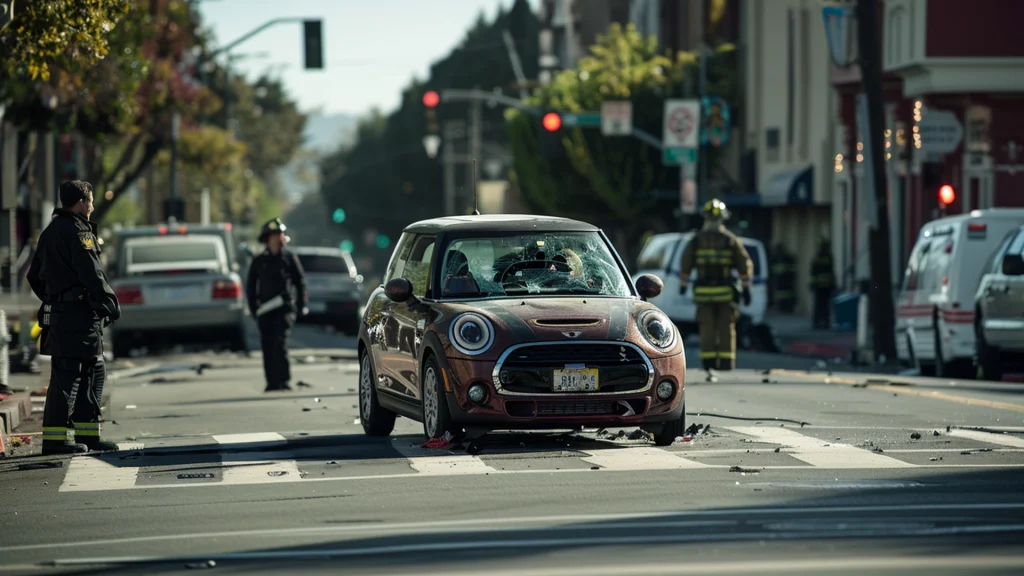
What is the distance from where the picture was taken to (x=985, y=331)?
2244 centimetres

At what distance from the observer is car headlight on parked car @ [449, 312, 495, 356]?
43.4 feet

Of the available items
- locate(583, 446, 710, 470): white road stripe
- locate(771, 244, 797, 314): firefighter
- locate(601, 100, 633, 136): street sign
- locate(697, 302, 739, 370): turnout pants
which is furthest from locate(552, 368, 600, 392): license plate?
locate(601, 100, 633, 136): street sign

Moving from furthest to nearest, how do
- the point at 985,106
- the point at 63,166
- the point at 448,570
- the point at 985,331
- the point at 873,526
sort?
1. the point at 63,166
2. the point at 985,106
3. the point at 985,331
4. the point at 873,526
5. the point at 448,570

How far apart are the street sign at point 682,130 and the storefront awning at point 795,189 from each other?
144 inches

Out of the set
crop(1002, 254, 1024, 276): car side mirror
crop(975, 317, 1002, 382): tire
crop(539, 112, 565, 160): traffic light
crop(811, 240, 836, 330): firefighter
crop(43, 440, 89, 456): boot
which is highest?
crop(539, 112, 565, 160): traffic light

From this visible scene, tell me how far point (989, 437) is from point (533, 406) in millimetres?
3430

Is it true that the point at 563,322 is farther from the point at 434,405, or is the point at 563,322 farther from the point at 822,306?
the point at 822,306

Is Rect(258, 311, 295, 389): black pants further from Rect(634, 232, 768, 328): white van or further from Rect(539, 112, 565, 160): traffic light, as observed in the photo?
Rect(539, 112, 565, 160): traffic light

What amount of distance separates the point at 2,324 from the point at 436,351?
6994 millimetres

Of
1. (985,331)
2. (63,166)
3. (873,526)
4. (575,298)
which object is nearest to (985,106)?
(985,331)

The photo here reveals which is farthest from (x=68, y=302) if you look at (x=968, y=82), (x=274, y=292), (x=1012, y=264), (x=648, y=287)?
(x=968, y=82)

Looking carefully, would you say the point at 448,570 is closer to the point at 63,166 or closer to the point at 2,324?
the point at 2,324

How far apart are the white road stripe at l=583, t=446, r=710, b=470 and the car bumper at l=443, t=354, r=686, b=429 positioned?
214mm

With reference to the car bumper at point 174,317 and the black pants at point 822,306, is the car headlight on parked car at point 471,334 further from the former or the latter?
the black pants at point 822,306
